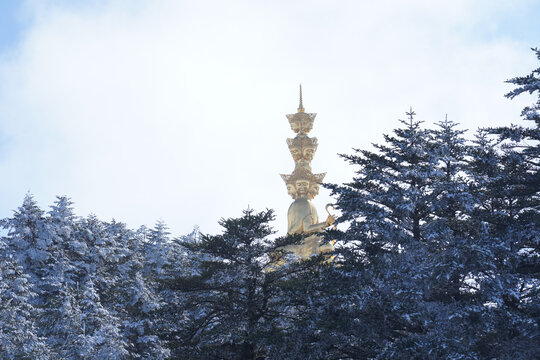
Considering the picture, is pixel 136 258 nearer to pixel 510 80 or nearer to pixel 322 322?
pixel 322 322

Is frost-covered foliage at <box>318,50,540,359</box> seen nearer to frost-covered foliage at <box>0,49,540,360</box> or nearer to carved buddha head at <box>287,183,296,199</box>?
frost-covered foliage at <box>0,49,540,360</box>

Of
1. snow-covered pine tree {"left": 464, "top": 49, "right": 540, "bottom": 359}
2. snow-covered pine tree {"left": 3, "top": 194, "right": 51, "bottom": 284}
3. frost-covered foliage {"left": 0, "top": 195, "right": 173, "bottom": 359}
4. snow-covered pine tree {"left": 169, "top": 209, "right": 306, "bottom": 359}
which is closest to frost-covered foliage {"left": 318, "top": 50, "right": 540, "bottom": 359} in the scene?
snow-covered pine tree {"left": 464, "top": 49, "right": 540, "bottom": 359}

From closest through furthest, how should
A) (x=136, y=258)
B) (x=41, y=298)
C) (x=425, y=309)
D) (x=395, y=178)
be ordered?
(x=425, y=309), (x=395, y=178), (x=41, y=298), (x=136, y=258)

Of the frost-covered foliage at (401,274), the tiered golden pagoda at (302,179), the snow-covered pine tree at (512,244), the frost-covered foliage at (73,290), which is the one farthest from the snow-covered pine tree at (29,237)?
the snow-covered pine tree at (512,244)

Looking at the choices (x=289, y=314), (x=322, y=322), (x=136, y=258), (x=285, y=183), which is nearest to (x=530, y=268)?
(x=322, y=322)

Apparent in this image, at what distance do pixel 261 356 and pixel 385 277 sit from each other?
6766 mm

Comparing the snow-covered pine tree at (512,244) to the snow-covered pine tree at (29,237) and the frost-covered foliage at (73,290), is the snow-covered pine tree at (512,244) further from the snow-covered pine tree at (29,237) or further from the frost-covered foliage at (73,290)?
the snow-covered pine tree at (29,237)

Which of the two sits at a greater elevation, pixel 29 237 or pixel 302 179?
pixel 302 179

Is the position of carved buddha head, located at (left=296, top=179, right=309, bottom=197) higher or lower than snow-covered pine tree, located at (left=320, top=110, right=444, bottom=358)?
higher

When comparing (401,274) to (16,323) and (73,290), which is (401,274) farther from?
(73,290)

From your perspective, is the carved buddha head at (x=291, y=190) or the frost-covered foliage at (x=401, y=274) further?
the carved buddha head at (x=291, y=190)

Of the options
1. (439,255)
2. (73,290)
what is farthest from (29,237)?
(439,255)

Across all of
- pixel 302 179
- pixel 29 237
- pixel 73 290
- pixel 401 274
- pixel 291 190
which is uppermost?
pixel 302 179

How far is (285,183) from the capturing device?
2378 inches
